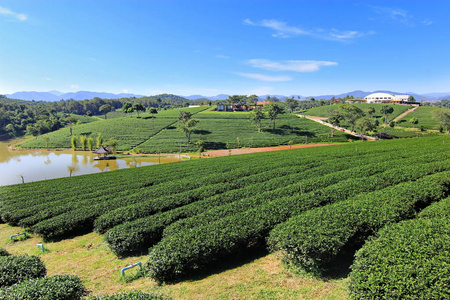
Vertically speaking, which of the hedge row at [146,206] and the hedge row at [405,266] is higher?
the hedge row at [405,266]

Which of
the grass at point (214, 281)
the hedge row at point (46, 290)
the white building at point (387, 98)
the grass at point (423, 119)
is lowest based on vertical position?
the grass at point (214, 281)

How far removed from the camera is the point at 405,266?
7.94 m

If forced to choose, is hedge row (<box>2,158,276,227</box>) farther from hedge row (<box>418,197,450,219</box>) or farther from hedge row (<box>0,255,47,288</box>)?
hedge row (<box>418,197,450,219</box>)

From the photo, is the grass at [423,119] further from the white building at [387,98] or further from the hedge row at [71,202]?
the hedge row at [71,202]

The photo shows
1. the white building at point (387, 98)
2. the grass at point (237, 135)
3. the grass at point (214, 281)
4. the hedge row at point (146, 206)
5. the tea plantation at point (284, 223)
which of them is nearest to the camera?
the tea plantation at point (284, 223)

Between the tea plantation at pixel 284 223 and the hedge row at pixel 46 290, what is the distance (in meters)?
2.97

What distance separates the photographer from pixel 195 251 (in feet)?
35.2

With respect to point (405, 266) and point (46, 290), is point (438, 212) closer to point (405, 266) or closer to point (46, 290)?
point (405, 266)

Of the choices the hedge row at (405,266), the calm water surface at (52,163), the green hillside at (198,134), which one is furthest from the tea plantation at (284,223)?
the green hillside at (198,134)

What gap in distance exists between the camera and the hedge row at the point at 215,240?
34.7 ft

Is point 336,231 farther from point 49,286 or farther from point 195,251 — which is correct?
point 49,286

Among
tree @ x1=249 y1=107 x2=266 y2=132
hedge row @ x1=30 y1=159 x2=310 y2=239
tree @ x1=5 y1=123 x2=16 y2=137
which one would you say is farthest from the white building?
tree @ x1=5 y1=123 x2=16 y2=137

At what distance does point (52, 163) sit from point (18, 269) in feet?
175

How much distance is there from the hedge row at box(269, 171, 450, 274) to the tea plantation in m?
0.05
